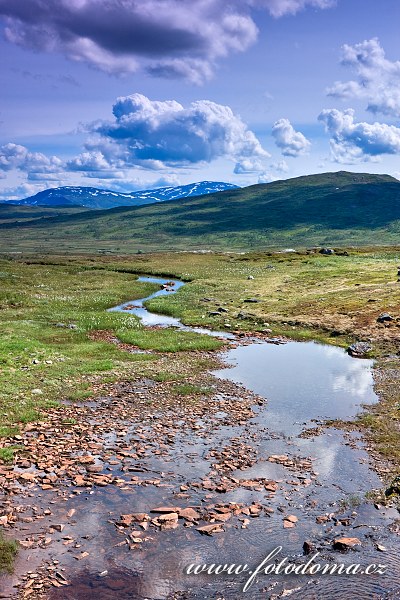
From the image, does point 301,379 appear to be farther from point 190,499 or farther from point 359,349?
point 190,499

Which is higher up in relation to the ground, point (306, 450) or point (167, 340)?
point (167, 340)

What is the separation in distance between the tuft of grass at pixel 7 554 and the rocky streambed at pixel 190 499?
26 cm

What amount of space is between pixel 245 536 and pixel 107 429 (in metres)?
9.13

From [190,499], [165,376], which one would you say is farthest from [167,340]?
[190,499]

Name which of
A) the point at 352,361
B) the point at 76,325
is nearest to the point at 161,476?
the point at 352,361

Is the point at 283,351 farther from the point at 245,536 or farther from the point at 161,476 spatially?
the point at 245,536

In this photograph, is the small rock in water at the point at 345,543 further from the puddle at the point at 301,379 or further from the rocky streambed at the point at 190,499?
the puddle at the point at 301,379

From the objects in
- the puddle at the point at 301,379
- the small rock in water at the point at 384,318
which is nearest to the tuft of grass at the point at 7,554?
the puddle at the point at 301,379

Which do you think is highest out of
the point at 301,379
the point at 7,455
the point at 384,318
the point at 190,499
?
the point at 384,318

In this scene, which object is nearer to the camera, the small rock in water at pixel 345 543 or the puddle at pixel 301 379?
the small rock in water at pixel 345 543

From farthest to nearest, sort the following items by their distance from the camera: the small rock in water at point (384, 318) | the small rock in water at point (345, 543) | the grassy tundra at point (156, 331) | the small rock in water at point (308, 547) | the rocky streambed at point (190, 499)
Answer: the small rock in water at point (384, 318)
the grassy tundra at point (156, 331)
the small rock in water at point (345, 543)
the small rock in water at point (308, 547)
the rocky streambed at point (190, 499)

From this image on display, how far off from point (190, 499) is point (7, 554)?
5689mm

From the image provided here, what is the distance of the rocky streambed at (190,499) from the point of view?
12.2 metres

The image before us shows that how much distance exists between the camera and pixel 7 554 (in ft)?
41.3
